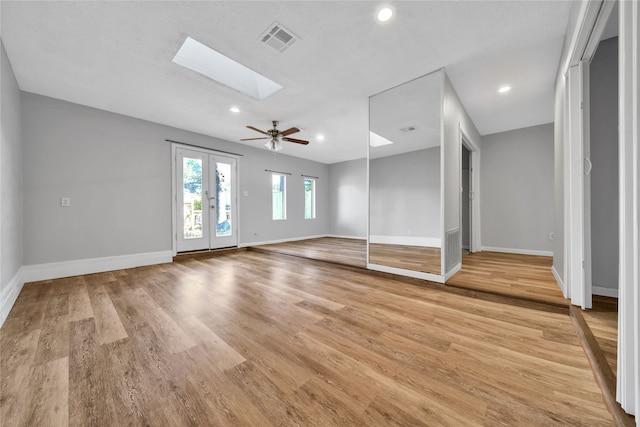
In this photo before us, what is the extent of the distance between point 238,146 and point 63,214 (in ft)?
10.8

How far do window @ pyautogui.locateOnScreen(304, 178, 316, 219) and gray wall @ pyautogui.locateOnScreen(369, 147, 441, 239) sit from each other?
3.76m

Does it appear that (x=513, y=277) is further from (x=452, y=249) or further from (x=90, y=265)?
(x=90, y=265)

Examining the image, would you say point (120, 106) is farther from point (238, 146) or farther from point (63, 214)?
point (238, 146)

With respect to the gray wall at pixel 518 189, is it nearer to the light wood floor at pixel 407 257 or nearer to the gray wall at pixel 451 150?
the gray wall at pixel 451 150

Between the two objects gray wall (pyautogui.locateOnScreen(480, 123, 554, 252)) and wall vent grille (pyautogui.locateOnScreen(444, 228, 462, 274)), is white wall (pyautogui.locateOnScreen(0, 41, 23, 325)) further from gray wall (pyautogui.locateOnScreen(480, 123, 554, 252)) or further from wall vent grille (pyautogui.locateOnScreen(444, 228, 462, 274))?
gray wall (pyautogui.locateOnScreen(480, 123, 554, 252))

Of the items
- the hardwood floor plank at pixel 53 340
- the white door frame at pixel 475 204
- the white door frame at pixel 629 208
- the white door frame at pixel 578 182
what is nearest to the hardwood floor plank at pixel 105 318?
the hardwood floor plank at pixel 53 340

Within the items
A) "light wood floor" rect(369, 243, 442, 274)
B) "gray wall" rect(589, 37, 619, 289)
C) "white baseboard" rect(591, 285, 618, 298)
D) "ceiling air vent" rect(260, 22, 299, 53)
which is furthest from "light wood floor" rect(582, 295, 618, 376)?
"ceiling air vent" rect(260, 22, 299, 53)

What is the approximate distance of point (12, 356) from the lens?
150 cm

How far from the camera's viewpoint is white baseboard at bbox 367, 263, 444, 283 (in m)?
2.79

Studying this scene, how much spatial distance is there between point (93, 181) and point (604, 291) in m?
6.57

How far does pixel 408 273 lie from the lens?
3.00 m

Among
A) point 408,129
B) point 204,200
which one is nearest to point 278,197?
point 204,200

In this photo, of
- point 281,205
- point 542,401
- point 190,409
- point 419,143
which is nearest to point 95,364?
point 190,409

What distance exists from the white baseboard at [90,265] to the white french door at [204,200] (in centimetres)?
45
